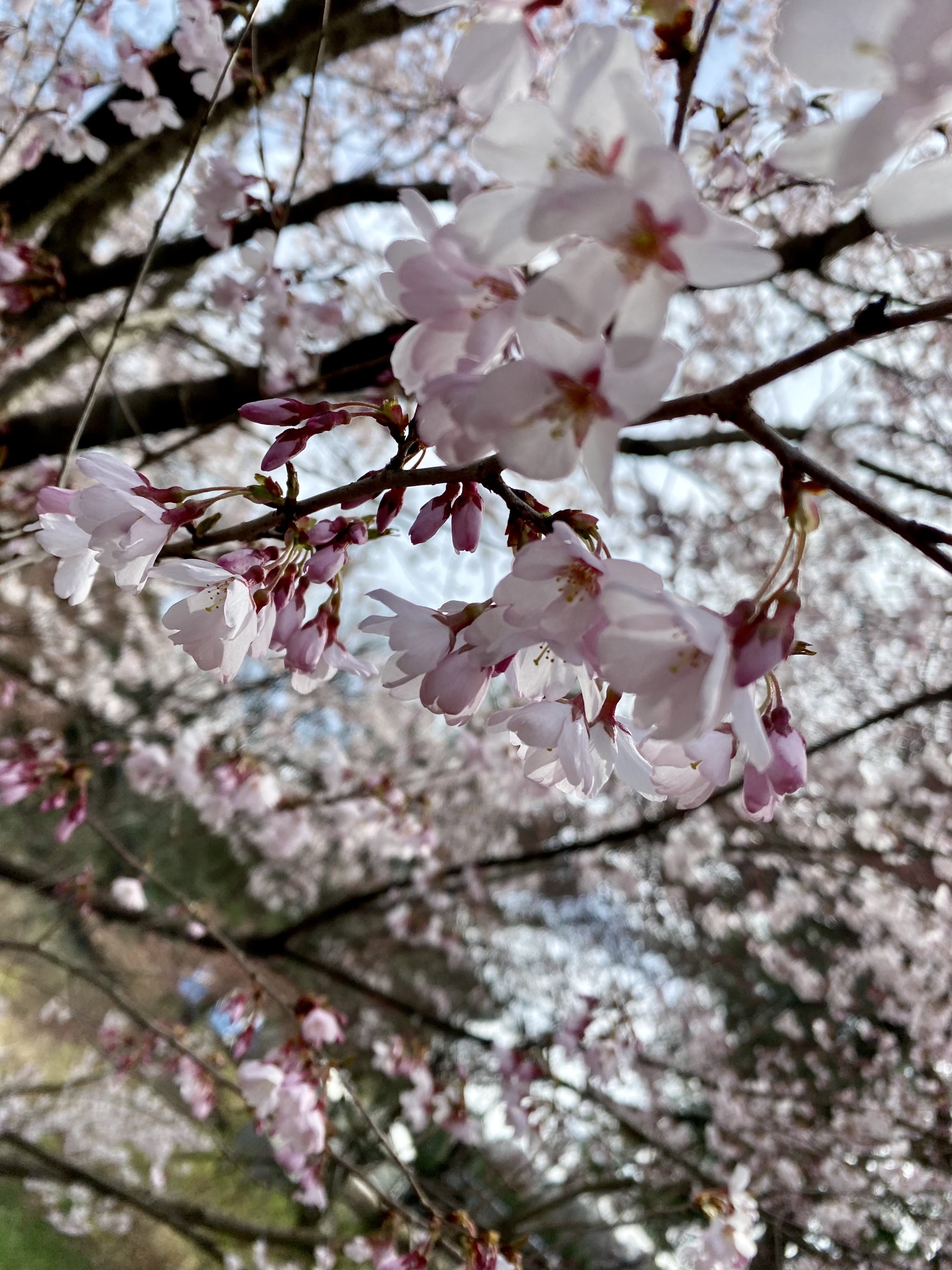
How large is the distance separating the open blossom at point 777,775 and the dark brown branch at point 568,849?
1866mm

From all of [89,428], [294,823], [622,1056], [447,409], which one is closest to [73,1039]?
[294,823]

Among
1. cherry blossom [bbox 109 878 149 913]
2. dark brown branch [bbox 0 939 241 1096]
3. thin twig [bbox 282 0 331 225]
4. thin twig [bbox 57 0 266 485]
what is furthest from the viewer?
cherry blossom [bbox 109 878 149 913]

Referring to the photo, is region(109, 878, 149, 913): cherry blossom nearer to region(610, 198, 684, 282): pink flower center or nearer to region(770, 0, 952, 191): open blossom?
region(610, 198, 684, 282): pink flower center

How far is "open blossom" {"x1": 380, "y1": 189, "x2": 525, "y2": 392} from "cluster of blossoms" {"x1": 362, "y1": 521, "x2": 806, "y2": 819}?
17 centimetres

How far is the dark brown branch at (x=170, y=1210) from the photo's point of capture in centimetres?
393

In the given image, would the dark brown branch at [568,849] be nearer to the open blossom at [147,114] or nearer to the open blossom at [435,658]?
the open blossom at [435,658]

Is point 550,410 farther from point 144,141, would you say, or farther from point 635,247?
point 144,141

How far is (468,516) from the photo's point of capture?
83 cm

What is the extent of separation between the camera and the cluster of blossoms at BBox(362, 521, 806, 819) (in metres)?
0.63

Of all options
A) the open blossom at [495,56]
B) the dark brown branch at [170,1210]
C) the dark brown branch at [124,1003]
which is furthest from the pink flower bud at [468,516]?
the dark brown branch at [170,1210]

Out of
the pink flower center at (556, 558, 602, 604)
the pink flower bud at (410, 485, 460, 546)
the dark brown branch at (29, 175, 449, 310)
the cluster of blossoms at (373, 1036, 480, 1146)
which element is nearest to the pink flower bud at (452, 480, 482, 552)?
Answer: the pink flower bud at (410, 485, 460, 546)

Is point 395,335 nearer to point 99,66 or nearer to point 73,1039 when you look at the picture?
point 99,66

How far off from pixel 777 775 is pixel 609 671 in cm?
23

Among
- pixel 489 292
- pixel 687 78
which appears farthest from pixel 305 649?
pixel 687 78
